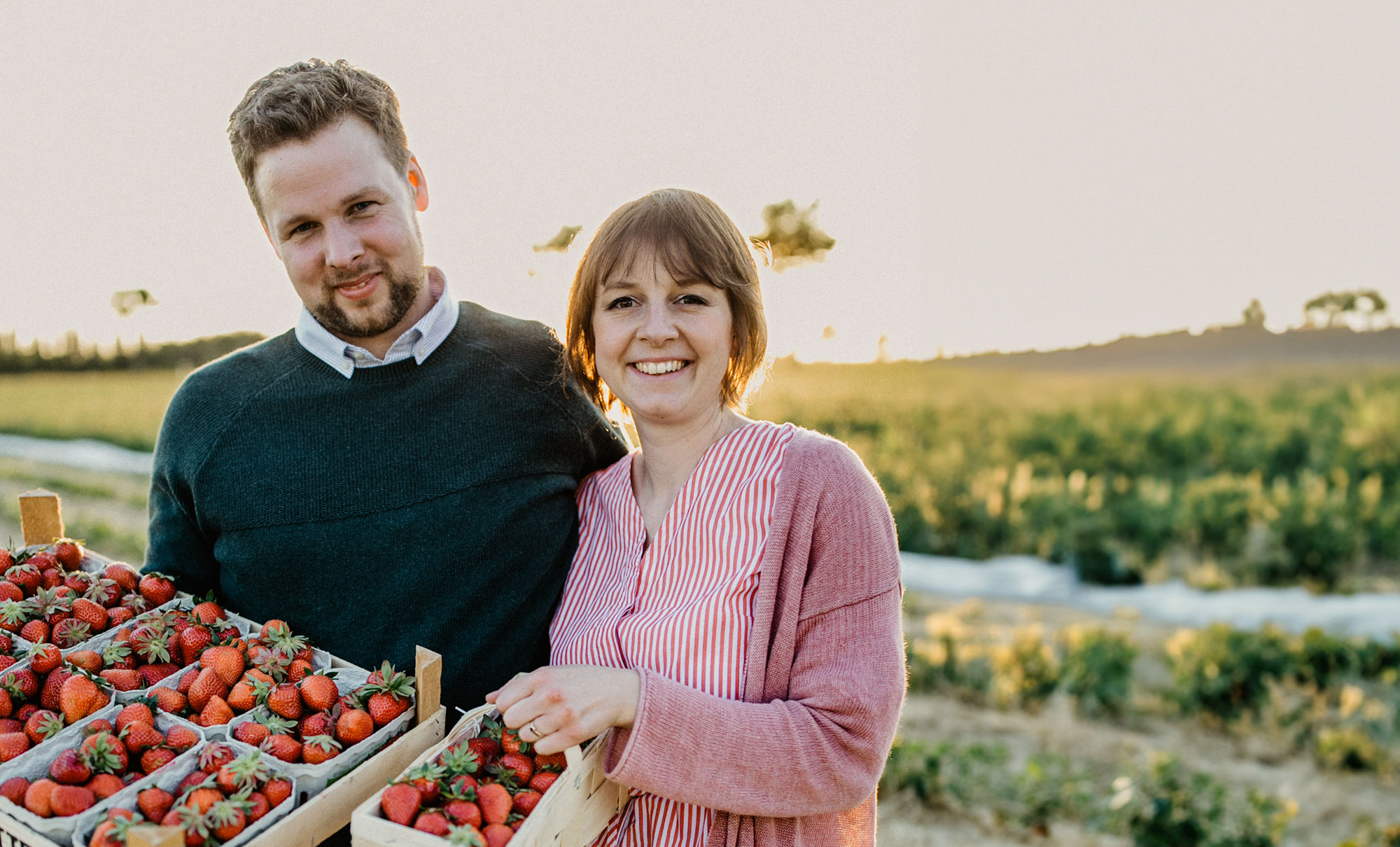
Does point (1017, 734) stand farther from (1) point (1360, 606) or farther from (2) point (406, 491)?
(2) point (406, 491)

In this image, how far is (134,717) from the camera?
147 centimetres

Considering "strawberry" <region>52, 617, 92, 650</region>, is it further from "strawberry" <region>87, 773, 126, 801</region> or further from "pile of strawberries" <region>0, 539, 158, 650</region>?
"strawberry" <region>87, 773, 126, 801</region>

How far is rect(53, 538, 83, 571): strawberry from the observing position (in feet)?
6.56

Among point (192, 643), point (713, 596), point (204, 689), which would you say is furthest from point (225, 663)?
point (713, 596)

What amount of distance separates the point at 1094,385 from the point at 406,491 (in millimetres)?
11153

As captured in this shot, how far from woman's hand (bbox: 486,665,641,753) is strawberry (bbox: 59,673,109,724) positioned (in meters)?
0.72

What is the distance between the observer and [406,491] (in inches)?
80.3

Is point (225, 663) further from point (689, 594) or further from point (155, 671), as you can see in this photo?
point (689, 594)

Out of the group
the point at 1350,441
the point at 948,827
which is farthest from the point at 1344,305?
the point at 948,827

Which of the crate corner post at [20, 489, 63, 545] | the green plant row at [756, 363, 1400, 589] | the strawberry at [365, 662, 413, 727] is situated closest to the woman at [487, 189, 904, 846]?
the strawberry at [365, 662, 413, 727]

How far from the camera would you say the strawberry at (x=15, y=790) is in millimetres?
1315

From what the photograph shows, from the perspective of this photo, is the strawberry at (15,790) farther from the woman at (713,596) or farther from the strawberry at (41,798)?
the woman at (713,596)

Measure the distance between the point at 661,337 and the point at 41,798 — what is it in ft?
4.24

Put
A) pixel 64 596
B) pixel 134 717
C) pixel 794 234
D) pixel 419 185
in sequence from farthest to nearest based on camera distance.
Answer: pixel 794 234 → pixel 419 185 → pixel 64 596 → pixel 134 717
